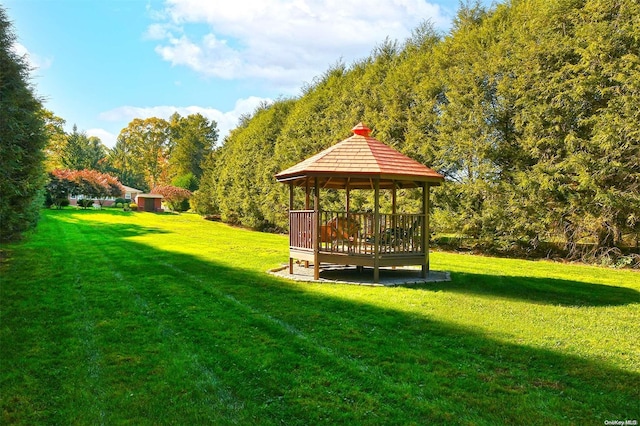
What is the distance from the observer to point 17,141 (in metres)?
10.1

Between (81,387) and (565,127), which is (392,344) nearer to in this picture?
(81,387)

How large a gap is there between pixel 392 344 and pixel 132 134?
3041 inches

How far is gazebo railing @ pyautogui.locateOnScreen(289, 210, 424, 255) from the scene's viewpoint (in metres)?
9.41

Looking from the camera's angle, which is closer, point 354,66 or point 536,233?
point 536,233

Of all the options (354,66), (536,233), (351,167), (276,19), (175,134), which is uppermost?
(175,134)

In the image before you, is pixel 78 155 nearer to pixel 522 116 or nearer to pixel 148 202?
pixel 148 202

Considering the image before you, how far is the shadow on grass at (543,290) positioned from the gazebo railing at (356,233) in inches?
47.8

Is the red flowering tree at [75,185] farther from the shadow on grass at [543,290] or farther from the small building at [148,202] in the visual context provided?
the shadow on grass at [543,290]

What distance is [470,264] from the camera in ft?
39.2

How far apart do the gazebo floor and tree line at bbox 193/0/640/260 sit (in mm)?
4290

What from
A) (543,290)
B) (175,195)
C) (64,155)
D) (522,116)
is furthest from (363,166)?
(64,155)

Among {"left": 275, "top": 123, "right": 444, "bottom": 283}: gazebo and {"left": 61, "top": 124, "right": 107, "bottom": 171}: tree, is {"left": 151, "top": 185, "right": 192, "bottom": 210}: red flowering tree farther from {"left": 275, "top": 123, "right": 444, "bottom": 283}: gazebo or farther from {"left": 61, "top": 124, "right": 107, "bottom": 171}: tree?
{"left": 275, "top": 123, "right": 444, "bottom": 283}: gazebo

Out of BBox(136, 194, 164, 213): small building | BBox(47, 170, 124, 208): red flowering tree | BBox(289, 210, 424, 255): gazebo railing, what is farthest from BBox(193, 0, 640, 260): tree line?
BBox(47, 170, 124, 208): red flowering tree

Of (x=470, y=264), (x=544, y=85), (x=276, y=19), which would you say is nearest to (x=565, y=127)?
(x=544, y=85)
